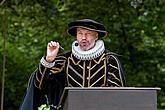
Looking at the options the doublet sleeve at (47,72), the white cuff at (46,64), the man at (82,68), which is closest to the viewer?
the white cuff at (46,64)

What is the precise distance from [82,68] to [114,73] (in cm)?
22

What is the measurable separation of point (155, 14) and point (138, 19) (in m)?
0.29

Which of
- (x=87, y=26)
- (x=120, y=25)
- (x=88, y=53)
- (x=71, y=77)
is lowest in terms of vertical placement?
(x=71, y=77)

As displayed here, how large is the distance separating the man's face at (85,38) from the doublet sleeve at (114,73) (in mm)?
174

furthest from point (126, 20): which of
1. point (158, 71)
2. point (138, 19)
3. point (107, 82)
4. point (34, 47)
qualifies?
point (107, 82)

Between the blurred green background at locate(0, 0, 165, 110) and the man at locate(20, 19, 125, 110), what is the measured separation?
16.2 ft

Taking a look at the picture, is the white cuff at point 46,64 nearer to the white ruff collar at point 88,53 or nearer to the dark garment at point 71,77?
the dark garment at point 71,77

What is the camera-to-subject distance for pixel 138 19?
959 cm

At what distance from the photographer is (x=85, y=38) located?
4082 millimetres

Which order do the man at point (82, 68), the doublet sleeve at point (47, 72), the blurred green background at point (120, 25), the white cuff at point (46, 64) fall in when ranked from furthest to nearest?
the blurred green background at point (120, 25)
the man at point (82, 68)
the doublet sleeve at point (47, 72)
the white cuff at point (46, 64)

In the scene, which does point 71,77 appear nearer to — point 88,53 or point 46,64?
point 88,53

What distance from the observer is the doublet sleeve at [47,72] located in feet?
13.1

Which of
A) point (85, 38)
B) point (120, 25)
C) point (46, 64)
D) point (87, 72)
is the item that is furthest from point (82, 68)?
point (120, 25)

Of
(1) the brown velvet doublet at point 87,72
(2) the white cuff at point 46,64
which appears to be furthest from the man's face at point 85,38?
(2) the white cuff at point 46,64
